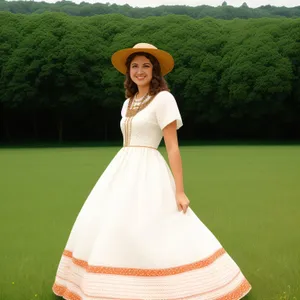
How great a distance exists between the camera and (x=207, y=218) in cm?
757

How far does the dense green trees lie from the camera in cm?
2964

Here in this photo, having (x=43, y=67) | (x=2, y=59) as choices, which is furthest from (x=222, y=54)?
(x=2, y=59)

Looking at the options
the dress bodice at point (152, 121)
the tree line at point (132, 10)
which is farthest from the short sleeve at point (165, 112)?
the tree line at point (132, 10)

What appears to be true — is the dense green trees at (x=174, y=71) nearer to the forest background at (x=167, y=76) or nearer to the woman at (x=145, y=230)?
the forest background at (x=167, y=76)

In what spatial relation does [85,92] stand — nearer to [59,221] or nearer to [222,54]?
[222,54]

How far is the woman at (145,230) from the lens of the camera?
3488 mm

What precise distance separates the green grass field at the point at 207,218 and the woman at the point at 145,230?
68cm

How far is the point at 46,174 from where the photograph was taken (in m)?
13.3

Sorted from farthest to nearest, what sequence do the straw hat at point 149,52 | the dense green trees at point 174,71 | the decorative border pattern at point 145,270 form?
the dense green trees at point 174,71 → the straw hat at point 149,52 → the decorative border pattern at point 145,270

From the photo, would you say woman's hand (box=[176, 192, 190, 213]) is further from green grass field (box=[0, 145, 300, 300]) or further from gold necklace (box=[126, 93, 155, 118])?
green grass field (box=[0, 145, 300, 300])

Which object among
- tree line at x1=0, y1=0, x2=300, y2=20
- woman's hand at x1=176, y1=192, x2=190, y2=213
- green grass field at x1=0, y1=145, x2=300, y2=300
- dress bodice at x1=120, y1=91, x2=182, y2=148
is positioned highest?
tree line at x1=0, y1=0, x2=300, y2=20

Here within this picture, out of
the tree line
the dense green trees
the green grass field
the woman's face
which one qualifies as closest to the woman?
the woman's face

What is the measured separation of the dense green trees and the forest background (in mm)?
60

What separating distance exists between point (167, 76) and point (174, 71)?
2.56ft
